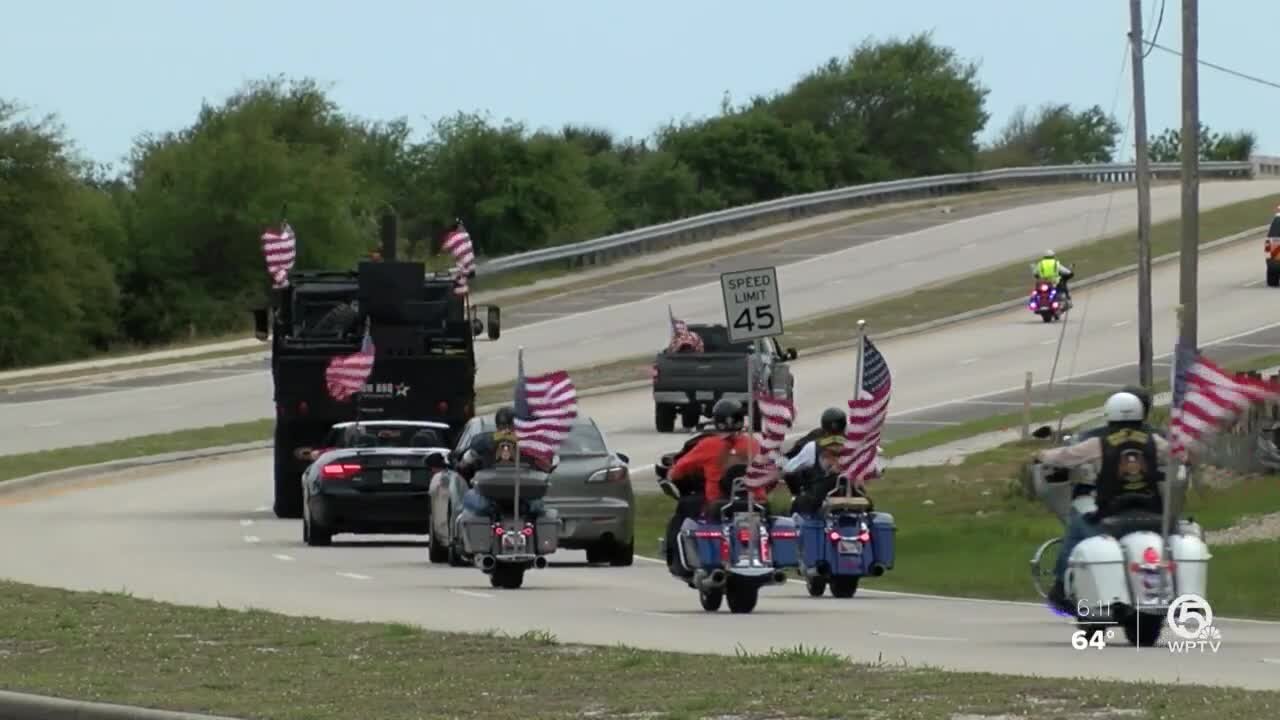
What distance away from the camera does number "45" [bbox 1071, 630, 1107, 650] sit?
17172 millimetres

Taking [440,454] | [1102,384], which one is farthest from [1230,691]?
[1102,384]

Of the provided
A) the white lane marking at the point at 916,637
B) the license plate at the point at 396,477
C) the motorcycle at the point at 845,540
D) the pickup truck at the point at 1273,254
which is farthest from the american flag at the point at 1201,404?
the pickup truck at the point at 1273,254

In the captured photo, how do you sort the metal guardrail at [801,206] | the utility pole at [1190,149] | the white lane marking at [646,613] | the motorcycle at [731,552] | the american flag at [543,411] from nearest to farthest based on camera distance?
the white lane marking at [646,613] < the motorcycle at [731,552] < the american flag at [543,411] < the utility pole at [1190,149] < the metal guardrail at [801,206]

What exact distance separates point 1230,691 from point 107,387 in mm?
48962

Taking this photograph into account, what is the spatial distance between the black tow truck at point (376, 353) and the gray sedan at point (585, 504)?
720 cm

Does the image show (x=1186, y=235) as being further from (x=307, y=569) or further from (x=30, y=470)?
(x=30, y=470)

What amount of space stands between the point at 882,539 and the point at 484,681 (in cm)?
809

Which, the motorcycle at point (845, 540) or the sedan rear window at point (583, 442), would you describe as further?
the sedan rear window at point (583, 442)

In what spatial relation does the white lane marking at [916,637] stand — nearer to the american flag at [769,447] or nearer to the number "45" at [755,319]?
the american flag at [769,447]

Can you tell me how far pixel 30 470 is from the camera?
43500mm

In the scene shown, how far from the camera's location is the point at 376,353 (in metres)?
34.7

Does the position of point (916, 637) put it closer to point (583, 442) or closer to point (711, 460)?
point (711, 460)

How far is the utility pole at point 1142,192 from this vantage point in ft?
129

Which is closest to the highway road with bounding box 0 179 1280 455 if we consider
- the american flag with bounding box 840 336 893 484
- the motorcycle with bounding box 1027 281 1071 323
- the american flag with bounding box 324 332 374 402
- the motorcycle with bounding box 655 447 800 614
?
the motorcycle with bounding box 1027 281 1071 323
